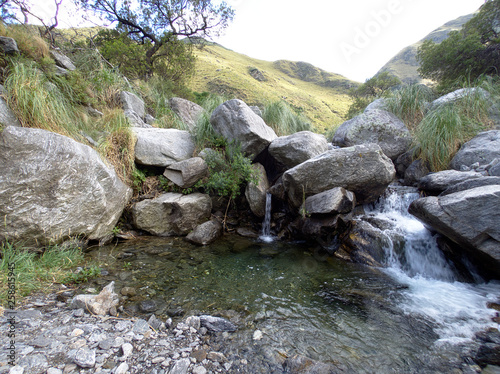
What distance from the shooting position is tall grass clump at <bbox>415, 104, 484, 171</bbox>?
556 centimetres

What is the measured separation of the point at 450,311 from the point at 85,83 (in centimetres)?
788

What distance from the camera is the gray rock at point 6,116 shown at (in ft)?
11.0

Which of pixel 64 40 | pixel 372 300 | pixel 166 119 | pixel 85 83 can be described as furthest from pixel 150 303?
pixel 64 40

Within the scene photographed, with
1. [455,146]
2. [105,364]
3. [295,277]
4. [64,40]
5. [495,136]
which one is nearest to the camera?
[105,364]

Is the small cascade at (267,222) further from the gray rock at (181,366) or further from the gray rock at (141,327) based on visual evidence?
the gray rock at (181,366)

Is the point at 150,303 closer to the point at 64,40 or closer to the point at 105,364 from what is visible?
the point at 105,364

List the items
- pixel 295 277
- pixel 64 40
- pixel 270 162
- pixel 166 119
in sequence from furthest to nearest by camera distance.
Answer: pixel 166 119, pixel 64 40, pixel 270 162, pixel 295 277

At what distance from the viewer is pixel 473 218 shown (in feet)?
10.3

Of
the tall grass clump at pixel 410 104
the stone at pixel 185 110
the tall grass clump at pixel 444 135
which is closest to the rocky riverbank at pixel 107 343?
the tall grass clump at pixel 444 135

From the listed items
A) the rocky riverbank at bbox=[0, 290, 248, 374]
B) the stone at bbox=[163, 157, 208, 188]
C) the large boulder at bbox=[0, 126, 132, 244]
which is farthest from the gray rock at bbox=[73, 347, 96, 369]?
the stone at bbox=[163, 157, 208, 188]

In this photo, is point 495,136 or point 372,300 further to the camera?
point 495,136

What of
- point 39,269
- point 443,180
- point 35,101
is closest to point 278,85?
point 443,180

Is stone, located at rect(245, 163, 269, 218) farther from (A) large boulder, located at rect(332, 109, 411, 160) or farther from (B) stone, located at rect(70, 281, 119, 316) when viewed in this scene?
(B) stone, located at rect(70, 281, 119, 316)

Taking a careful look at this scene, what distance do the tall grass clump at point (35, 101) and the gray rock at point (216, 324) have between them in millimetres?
3944
